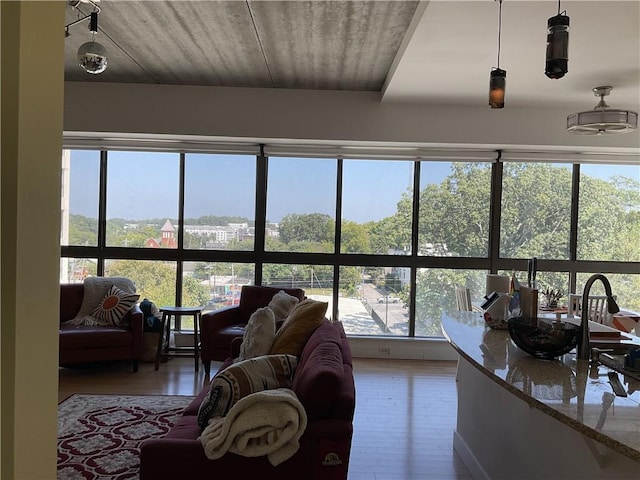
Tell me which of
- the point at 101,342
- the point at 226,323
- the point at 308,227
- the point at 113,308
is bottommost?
the point at 101,342

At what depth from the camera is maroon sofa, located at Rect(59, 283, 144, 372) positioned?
4.52 meters

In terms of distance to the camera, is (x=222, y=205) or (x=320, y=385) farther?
(x=222, y=205)

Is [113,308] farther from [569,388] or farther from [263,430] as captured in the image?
[569,388]

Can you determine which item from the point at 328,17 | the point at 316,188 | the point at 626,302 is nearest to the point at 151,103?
the point at 316,188

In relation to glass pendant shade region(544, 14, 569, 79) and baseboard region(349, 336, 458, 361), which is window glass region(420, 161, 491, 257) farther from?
glass pendant shade region(544, 14, 569, 79)

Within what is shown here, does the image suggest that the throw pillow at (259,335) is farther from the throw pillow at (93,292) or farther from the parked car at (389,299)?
the parked car at (389,299)

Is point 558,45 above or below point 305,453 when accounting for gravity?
above

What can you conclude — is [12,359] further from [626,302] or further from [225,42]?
[626,302]

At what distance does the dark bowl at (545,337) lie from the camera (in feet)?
6.74

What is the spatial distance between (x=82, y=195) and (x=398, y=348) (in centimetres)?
418

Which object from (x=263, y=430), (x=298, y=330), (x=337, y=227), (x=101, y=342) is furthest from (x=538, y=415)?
(x=101, y=342)

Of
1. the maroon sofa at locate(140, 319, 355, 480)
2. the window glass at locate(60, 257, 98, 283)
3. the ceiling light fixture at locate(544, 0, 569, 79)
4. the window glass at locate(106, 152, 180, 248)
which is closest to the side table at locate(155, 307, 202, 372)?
the window glass at locate(106, 152, 180, 248)

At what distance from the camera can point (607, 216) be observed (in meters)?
5.70

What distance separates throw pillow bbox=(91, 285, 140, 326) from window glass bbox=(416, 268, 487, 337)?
323 centimetres
